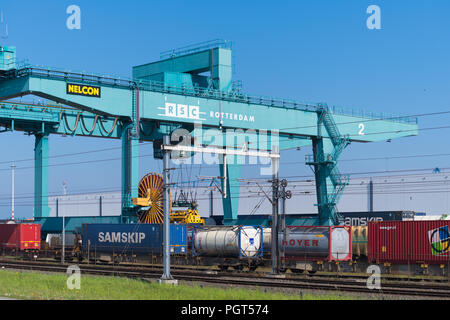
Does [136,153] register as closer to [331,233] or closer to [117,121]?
[117,121]

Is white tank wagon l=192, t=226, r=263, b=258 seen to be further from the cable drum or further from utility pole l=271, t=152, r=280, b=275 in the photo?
the cable drum

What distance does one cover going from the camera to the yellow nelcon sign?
154 ft

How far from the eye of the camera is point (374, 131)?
218 ft

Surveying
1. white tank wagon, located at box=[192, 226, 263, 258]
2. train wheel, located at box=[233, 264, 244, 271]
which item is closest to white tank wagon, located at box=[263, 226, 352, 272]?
white tank wagon, located at box=[192, 226, 263, 258]

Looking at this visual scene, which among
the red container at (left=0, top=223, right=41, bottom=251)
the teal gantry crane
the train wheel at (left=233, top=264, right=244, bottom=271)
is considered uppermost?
the teal gantry crane

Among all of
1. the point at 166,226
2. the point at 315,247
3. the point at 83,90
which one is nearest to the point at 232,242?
the point at 315,247

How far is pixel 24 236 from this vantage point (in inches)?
2285

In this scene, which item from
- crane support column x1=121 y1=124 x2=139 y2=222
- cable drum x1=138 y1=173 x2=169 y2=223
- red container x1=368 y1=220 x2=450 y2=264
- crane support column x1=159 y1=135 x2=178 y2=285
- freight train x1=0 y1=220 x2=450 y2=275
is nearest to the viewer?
crane support column x1=159 y1=135 x2=178 y2=285

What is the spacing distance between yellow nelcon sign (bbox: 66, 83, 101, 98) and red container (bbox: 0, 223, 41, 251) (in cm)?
1580

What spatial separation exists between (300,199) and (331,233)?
182 feet

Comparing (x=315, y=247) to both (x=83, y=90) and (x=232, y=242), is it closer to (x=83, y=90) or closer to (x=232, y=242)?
(x=232, y=242)
